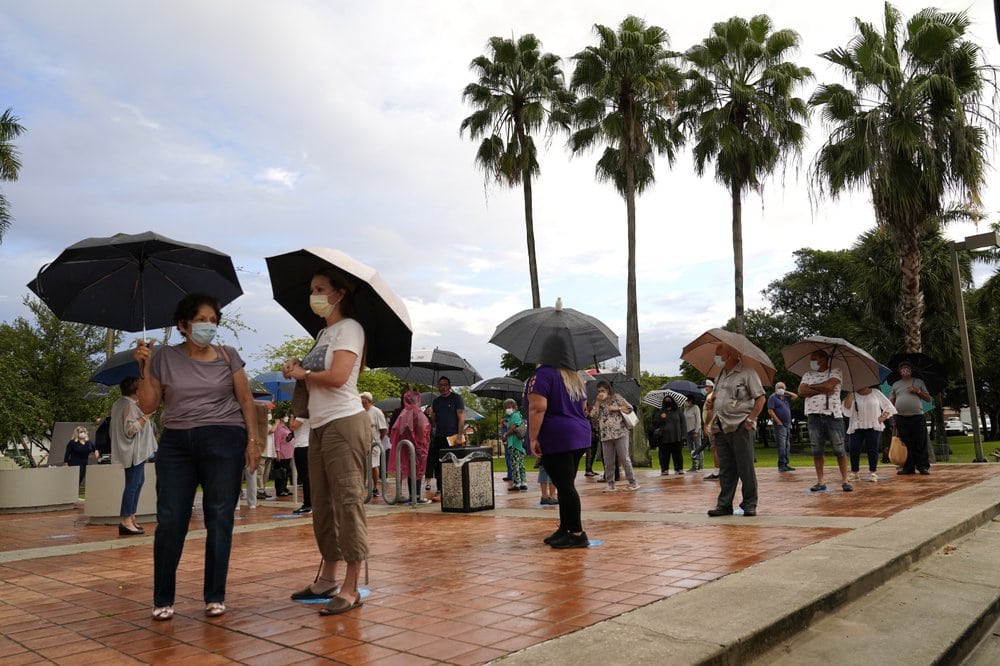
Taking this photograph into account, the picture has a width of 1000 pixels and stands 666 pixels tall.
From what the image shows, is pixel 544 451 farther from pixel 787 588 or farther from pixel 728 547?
pixel 787 588

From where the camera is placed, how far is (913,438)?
41.9 feet

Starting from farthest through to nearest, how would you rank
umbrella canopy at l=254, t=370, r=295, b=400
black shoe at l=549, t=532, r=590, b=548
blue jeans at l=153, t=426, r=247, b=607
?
umbrella canopy at l=254, t=370, r=295, b=400, black shoe at l=549, t=532, r=590, b=548, blue jeans at l=153, t=426, r=247, b=607

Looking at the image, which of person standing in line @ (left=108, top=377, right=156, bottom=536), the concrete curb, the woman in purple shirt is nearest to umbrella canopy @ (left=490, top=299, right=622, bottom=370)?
the woman in purple shirt

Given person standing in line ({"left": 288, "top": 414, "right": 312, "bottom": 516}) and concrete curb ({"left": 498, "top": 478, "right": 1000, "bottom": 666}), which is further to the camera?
person standing in line ({"left": 288, "top": 414, "right": 312, "bottom": 516})

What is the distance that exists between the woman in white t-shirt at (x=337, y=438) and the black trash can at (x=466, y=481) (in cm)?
534

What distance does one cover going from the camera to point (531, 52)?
28.8 m

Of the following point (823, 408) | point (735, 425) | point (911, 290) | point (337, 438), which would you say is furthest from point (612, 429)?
point (911, 290)

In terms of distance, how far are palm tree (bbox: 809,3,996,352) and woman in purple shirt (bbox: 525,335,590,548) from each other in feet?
51.2

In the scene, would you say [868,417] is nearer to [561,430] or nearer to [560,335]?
[560,335]

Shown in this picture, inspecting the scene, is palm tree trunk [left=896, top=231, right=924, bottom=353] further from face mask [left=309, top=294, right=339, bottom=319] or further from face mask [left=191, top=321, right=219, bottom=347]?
face mask [left=191, top=321, right=219, bottom=347]

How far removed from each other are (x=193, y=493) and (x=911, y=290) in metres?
19.6

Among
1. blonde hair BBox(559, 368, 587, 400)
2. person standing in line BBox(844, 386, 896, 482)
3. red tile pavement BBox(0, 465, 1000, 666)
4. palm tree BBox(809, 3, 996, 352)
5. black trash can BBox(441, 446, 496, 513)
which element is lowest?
red tile pavement BBox(0, 465, 1000, 666)

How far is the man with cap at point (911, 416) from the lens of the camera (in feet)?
41.0

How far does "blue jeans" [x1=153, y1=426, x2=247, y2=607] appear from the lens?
13.5ft
